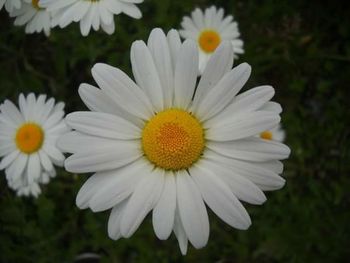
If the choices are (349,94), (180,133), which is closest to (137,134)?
(180,133)

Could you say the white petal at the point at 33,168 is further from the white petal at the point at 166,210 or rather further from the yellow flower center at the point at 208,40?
the yellow flower center at the point at 208,40

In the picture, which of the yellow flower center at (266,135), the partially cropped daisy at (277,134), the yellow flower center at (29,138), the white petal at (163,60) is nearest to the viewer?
the white petal at (163,60)

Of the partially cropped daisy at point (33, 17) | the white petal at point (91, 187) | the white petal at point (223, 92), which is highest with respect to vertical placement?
the partially cropped daisy at point (33, 17)

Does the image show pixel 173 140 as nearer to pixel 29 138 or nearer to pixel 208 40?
pixel 29 138

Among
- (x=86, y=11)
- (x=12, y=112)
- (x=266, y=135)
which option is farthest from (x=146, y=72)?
(x=266, y=135)

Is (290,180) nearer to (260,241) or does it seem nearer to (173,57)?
(260,241)

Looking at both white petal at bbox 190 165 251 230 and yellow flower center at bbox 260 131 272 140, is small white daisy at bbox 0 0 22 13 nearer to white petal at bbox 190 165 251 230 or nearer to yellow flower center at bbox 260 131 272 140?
white petal at bbox 190 165 251 230

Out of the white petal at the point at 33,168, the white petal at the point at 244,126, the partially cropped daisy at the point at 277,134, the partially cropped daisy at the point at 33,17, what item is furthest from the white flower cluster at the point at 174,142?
the partially cropped daisy at the point at 277,134
